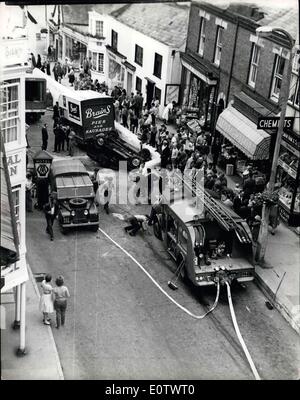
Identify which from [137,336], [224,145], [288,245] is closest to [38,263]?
[137,336]

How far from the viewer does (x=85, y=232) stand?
23.2 metres

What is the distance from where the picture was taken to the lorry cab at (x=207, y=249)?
62.8 ft

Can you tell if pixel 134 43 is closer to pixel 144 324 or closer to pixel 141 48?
pixel 141 48

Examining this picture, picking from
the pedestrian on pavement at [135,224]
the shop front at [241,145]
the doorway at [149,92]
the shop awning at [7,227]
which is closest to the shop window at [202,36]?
the doorway at [149,92]

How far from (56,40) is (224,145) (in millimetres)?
17687

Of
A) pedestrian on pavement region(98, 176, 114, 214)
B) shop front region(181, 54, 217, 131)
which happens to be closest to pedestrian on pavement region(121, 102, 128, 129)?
shop front region(181, 54, 217, 131)

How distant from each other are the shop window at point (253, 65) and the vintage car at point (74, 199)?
931 cm

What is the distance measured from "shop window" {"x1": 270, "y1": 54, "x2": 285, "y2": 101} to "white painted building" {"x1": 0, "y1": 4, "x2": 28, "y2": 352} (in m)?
14.1

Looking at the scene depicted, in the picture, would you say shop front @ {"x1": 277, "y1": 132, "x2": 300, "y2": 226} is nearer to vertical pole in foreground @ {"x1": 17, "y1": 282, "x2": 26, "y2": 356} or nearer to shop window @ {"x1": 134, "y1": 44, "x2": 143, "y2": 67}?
vertical pole in foreground @ {"x1": 17, "y1": 282, "x2": 26, "y2": 356}

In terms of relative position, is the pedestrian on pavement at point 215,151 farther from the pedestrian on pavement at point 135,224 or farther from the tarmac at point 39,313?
the pedestrian on pavement at point 135,224

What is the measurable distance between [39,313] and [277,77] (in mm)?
14627

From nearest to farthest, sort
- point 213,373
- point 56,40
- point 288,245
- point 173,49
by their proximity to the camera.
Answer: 1. point 213,373
2. point 288,245
3. point 173,49
4. point 56,40

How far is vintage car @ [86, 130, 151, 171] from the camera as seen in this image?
28.8 meters

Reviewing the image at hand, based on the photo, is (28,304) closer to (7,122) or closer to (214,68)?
(7,122)
